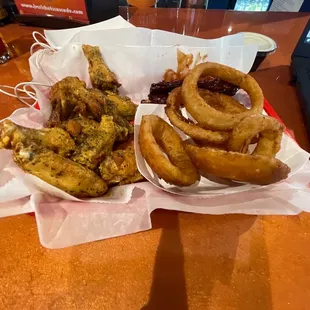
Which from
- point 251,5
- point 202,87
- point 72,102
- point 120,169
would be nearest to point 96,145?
point 120,169

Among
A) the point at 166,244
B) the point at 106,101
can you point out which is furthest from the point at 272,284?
the point at 106,101

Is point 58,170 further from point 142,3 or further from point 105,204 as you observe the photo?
point 142,3

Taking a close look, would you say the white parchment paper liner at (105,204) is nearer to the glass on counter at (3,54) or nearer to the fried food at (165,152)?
the fried food at (165,152)

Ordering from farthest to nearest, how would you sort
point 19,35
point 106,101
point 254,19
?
point 254,19, point 19,35, point 106,101

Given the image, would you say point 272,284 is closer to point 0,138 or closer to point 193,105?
point 193,105

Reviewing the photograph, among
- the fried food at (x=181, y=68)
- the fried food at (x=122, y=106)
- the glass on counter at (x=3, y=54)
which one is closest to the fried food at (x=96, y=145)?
the fried food at (x=122, y=106)

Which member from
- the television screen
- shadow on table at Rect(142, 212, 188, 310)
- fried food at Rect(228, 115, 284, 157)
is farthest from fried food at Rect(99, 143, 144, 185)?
the television screen
